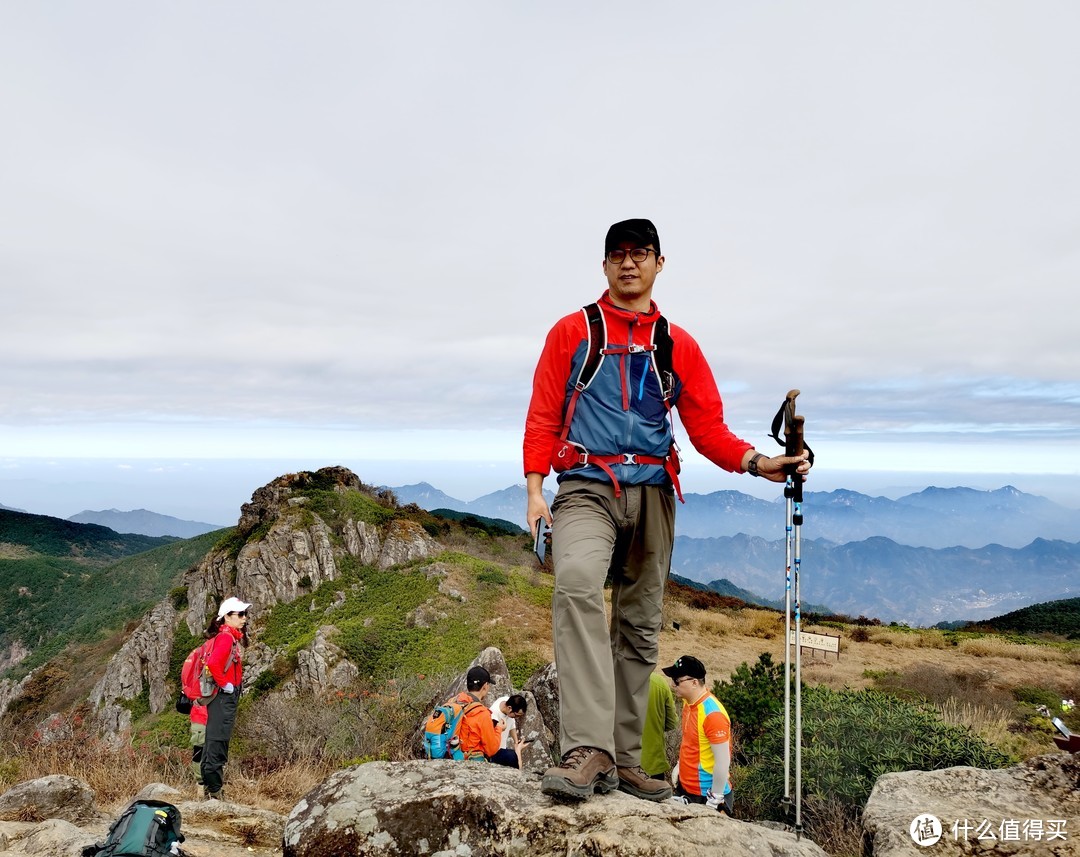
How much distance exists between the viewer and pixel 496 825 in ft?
10.3

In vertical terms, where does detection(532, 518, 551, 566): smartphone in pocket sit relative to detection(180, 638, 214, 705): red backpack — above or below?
above

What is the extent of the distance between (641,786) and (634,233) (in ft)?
11.0

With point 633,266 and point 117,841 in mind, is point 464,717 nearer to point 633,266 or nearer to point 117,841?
point 117,841

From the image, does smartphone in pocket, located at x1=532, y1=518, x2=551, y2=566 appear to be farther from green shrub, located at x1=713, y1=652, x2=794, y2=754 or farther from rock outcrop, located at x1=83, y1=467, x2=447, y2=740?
rock outcrop, located at x1=83, y1=467, x2=447, y2=740

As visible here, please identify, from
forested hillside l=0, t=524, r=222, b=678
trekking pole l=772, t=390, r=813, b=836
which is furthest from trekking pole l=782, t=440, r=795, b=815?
forested hillside l=0, t=524, r=222, b=678

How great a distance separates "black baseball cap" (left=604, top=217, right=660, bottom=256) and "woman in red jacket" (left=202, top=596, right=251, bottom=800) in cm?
634

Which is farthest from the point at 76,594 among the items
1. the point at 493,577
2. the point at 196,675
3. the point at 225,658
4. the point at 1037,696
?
the point at 1037,696

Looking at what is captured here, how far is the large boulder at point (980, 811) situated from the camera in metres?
3.52

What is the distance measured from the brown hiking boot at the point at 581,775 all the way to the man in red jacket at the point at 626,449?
197 mm

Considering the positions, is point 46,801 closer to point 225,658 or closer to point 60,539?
point 225,658

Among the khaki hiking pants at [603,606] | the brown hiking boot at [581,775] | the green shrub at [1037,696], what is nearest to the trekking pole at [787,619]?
the khaki hiking pants at [603,606]

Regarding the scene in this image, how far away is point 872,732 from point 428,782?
526 cm

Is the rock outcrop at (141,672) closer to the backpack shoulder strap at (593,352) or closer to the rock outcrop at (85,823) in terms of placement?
the rock outcrop at (85,823)

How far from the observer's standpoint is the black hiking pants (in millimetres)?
7094
